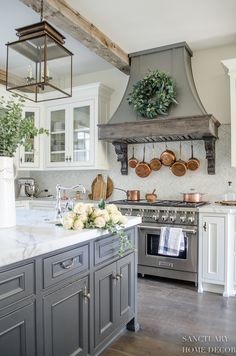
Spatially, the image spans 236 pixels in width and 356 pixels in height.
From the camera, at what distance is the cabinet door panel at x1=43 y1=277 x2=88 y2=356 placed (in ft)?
4.98

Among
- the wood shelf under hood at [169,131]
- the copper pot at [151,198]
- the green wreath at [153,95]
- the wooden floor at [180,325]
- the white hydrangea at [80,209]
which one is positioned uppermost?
the green wreath at [153,95]

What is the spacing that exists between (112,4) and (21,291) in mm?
2629

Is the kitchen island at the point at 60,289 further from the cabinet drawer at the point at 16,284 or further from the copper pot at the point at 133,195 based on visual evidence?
the copper pot at the point at 133,195

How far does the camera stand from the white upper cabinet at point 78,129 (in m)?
4.24

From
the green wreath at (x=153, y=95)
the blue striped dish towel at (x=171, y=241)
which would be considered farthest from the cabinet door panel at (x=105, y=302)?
the green wreath at (x=153, y=95)

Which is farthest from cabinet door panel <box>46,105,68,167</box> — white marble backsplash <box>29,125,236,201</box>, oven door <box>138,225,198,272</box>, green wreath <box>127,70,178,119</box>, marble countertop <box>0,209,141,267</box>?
marble countertop <box>0,209,141,267</box>

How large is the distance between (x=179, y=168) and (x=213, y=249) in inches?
46.3

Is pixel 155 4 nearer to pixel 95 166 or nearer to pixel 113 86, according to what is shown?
pixel 113 86

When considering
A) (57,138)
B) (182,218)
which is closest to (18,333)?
(182,218)

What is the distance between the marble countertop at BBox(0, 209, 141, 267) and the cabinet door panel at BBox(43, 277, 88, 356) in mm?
262

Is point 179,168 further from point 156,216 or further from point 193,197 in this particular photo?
point 156,216

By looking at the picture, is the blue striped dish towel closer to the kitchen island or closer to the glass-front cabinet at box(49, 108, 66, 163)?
the kitchen island

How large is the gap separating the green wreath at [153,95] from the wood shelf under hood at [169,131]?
0.40ft

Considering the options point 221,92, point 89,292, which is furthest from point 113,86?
point 89,292
